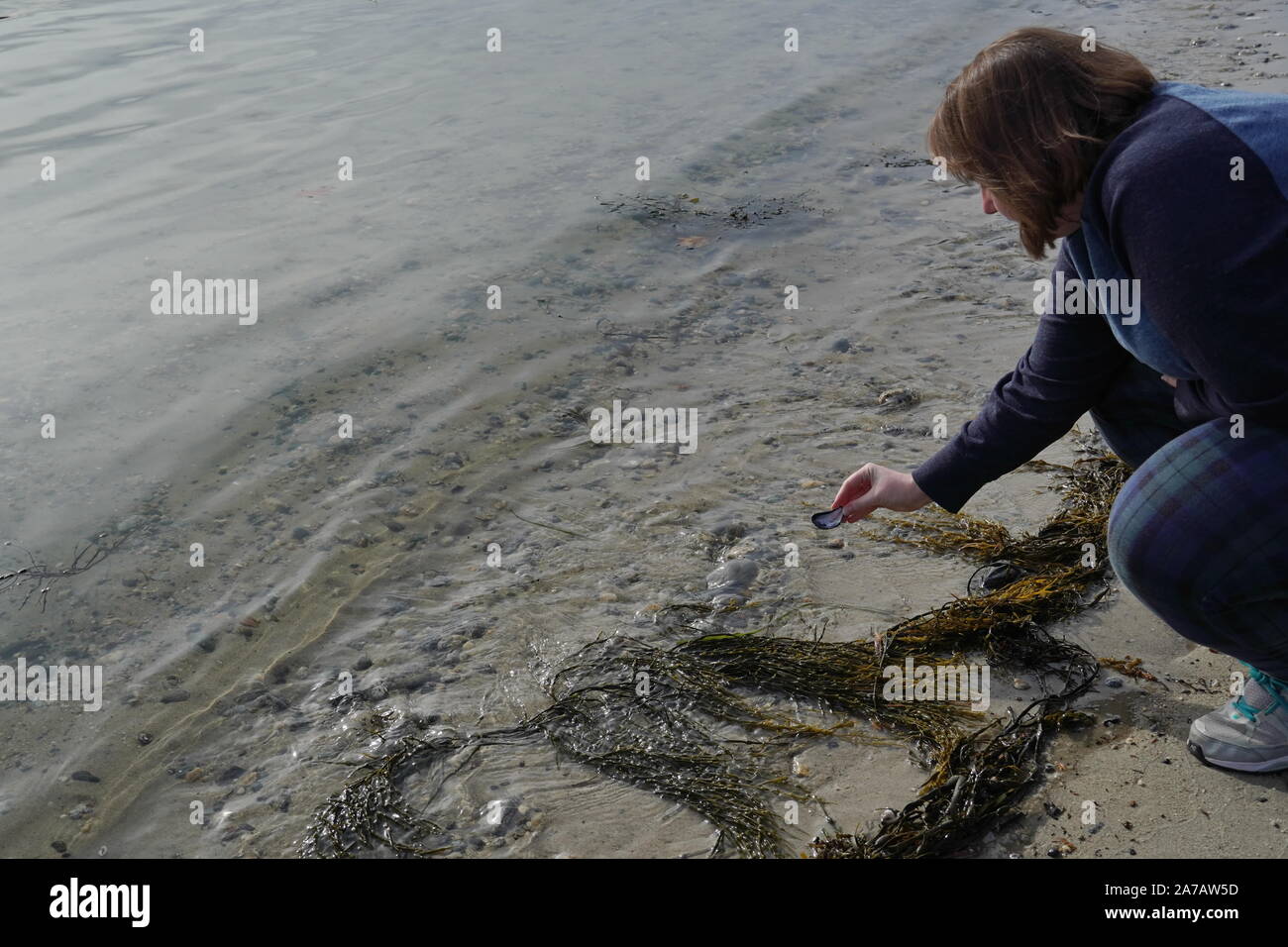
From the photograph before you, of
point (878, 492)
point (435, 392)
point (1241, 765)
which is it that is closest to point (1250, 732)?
point (1241, 765)

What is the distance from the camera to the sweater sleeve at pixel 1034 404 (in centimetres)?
260

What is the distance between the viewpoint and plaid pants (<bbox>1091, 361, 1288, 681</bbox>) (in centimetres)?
219

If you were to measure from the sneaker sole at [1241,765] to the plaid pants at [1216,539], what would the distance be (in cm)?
20

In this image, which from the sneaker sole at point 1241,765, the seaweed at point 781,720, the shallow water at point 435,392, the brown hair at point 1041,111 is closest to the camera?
the brown hair at point 1041,111

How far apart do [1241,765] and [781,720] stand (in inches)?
43.2

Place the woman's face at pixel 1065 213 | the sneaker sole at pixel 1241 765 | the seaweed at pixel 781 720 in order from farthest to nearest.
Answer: the seaweed at pixel 781 720
the sneaker sole at pixel 1241 765
the woman's face at pixel 1065 213

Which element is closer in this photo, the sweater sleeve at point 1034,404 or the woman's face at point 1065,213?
the woman's face at point 1065,213

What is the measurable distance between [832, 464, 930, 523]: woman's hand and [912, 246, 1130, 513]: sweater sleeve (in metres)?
0.04

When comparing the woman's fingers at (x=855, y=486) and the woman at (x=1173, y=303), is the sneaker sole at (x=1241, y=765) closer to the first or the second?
the woman at (x=1173, y=303)

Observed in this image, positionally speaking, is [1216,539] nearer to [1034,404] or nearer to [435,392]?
[1034,404]

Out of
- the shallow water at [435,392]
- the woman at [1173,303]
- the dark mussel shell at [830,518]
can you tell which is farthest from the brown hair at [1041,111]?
the shallow water at [435,392]
